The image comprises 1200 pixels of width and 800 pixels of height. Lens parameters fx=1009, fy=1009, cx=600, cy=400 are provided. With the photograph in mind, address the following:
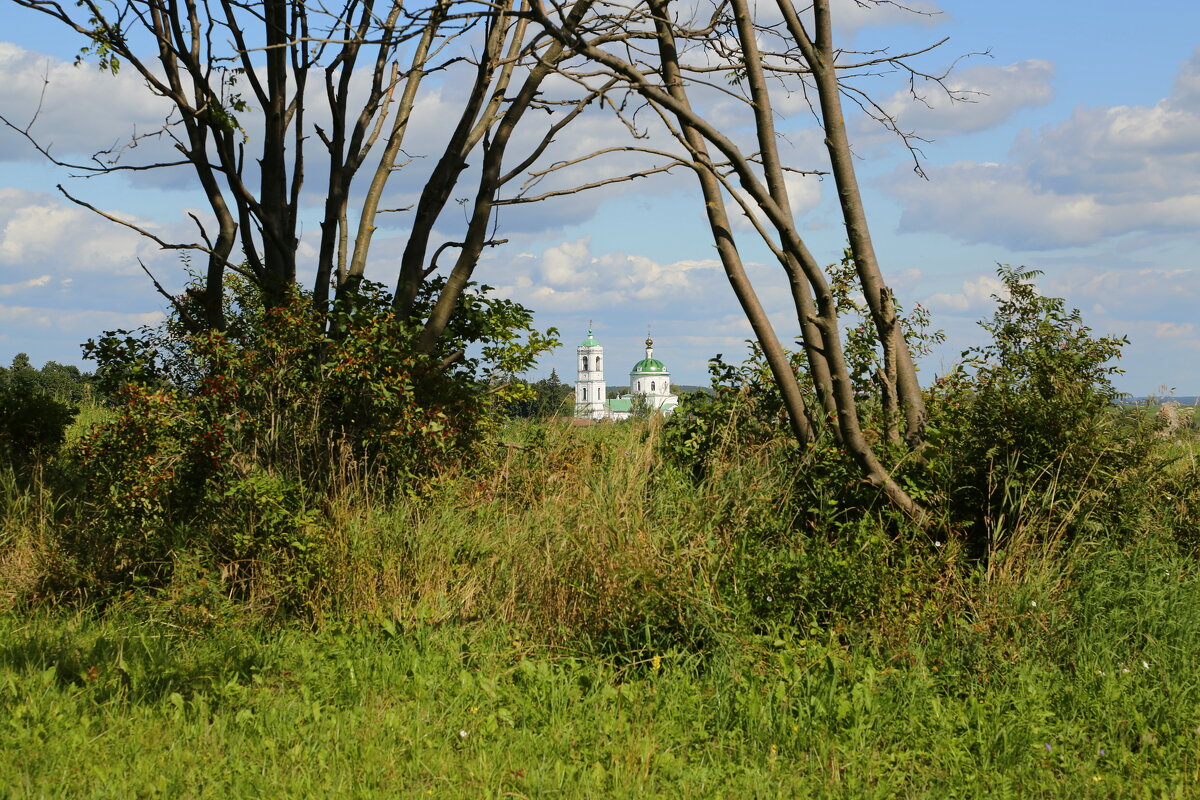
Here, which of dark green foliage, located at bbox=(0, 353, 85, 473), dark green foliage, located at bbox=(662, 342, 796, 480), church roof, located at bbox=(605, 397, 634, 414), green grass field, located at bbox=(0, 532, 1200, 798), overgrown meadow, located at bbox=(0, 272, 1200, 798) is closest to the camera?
green grass field, located at bbox=(0, 532, 1200, 798)

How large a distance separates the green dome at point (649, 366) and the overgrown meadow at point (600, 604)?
4004 inches

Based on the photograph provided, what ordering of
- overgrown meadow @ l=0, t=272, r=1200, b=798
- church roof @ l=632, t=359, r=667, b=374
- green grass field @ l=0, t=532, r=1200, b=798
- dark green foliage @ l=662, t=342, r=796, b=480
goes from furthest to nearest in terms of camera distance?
church roof @ l=632, t=359, r=667, b=374 → dark green foliage @ l=662, t=342, r=796, b=480 → overgrown meadow @ l=0, t=272, r=1200, b=798 → green grass field @ l=0, t=532, r=1200, b=798

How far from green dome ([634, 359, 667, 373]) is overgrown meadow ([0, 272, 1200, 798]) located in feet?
334

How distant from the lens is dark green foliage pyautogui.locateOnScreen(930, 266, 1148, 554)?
219 inches

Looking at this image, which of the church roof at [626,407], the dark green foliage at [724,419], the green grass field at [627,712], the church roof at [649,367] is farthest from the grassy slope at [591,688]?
the church roof at [649,367]

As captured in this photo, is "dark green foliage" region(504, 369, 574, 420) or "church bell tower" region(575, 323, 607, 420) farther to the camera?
"church bell tower" region(575, 323, 607, 420)

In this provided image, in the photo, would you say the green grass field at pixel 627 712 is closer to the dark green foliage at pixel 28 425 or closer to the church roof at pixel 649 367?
the dark green foliage at pixel 28 425

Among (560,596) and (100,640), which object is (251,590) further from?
(560,596)

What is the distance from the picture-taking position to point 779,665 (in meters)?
4.68

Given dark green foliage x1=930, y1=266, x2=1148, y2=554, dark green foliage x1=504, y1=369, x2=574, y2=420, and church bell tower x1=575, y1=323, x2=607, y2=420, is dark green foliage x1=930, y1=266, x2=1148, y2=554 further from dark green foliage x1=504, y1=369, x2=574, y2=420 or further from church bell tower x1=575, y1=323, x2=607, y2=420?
church bell tower x1=575, y1=323, x2=607, y2=420

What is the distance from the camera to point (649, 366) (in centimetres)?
10938

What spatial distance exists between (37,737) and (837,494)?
4.25 metres

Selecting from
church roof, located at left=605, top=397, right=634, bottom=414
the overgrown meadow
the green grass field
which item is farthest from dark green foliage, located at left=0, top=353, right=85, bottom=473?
church roof, located at left=605, top=397, right=634, bottom=414

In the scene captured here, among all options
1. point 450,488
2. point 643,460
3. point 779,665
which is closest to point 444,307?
point 450,488
